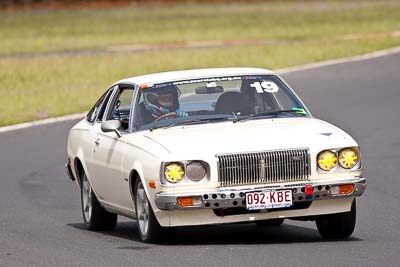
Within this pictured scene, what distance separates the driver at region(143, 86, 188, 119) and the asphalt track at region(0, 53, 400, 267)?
1.04m

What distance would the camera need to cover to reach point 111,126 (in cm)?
1080

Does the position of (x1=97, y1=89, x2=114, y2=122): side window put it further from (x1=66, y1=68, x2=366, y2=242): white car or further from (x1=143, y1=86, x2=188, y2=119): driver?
(x1=143, y1=86, x2=188, y2=119): driver

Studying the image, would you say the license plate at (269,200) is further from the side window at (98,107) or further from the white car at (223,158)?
the side window at (98,107)

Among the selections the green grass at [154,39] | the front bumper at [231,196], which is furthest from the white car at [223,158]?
the green grass at [154,39]

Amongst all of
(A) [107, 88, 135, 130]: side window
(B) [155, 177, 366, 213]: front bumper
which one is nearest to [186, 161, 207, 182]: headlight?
(B) [155, 177, 366, 213]: front bumper

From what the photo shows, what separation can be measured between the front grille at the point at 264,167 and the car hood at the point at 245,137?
0.05 metres

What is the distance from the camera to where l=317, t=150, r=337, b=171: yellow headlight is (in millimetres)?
9883

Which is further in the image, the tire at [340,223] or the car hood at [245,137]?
the tire at [340,223]

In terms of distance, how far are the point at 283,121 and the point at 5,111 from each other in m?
15.2

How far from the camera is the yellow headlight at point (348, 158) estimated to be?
9.98 metres

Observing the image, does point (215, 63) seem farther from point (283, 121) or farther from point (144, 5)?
point (144, 5)

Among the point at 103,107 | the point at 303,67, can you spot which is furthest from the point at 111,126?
the point at 303,67

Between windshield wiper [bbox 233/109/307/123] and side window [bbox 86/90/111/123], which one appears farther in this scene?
side window [bbox 86/90/111/123]

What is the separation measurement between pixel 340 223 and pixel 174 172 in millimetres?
1418
